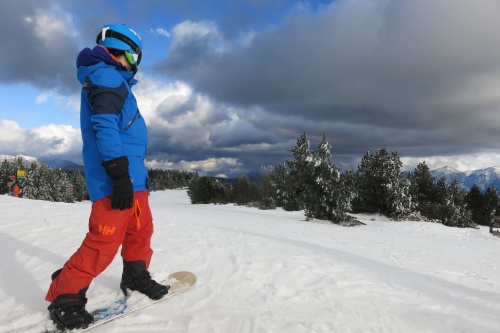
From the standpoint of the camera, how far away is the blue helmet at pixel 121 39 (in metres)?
2.73

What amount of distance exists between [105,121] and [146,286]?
1667 millimetres

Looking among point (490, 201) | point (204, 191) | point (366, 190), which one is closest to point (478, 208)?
point (490, 201)

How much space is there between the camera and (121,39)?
2.76 meters

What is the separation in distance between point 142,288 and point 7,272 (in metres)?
2.27

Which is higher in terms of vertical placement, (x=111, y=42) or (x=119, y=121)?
(x=111, y=42)

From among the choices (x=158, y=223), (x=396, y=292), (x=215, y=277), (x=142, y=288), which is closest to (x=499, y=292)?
(x=396, y=292)

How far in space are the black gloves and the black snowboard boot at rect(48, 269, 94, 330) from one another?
821mm

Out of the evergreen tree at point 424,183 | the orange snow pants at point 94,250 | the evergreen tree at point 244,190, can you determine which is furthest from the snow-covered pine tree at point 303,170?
the evergreen tree at point 244,190

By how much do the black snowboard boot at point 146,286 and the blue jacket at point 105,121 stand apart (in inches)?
37.0

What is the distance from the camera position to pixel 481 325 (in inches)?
111

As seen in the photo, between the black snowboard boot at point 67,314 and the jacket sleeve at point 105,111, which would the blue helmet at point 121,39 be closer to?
the jacket sleeve at point 105,111

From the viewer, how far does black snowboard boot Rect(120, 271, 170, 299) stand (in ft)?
9.68

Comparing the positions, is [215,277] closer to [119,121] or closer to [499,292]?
[119,121]

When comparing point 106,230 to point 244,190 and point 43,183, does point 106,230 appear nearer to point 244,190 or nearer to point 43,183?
point 244,190
